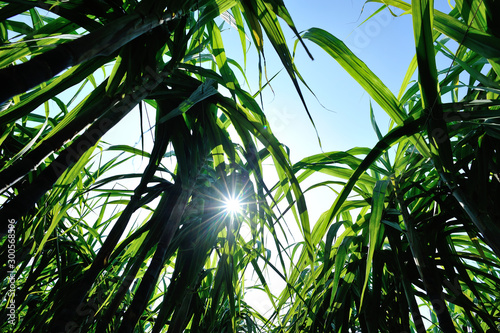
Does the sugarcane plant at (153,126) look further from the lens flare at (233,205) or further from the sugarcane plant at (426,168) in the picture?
the sugarcane plant at (426,168)

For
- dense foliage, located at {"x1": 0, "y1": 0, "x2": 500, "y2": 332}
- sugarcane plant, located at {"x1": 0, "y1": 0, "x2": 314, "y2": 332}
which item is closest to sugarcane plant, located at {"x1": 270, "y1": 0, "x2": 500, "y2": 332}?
dense foliage, located at {"x1": 0, "y1": 0, "x2": 500, "y2": 332}

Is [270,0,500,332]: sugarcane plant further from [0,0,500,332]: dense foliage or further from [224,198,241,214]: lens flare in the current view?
[224,198,241,214]: lens flare

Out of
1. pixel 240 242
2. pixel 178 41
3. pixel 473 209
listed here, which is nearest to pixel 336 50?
pixel 178 41

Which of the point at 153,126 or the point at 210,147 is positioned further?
the point at 210,147

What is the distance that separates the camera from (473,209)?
600 mm

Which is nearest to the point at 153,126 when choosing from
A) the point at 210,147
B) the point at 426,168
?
the point at 210,147

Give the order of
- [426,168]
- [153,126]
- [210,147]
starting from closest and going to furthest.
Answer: [153,126] < [210,147] < [426,168]

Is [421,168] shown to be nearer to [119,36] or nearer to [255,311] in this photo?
[119,36]

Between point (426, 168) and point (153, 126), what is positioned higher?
point (426, 168)

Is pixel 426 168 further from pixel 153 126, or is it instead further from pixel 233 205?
pixel 153 126

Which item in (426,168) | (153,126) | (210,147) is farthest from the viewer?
(426,168)

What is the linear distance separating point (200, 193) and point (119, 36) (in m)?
0.53

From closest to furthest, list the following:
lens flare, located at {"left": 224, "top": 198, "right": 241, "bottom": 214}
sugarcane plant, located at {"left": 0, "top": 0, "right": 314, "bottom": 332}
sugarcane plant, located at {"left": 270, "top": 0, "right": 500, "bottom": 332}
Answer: sugarcane plant, located at {"left": 0, "top": 0, "right": 314, "bottom": 332} → sugarcane plant, located at {"left": 270, "top": 0, "right": 500, "bottom": 332} → lens flare, located at {"left": 224, "top": 198, "right": 241, "bottom": 214}

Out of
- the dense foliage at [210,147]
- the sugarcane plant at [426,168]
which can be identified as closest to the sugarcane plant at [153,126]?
the dense foliage at [210,147]
